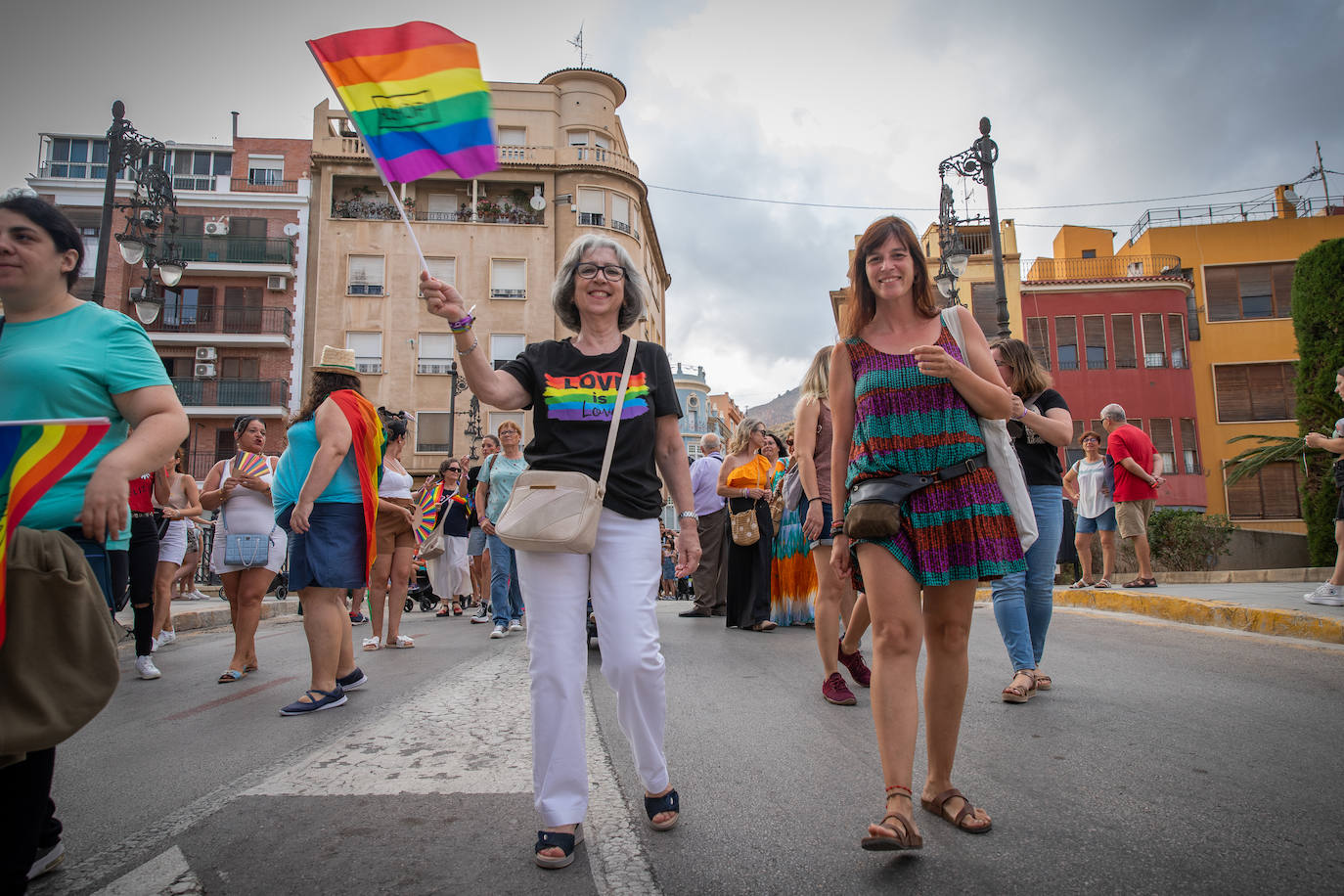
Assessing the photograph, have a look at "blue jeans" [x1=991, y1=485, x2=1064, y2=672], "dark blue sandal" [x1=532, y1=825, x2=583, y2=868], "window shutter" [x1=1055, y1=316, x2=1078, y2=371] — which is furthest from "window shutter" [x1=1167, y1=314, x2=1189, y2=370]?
"dark blue sandal" [x1=532, y1=825, x2=583, y2=868]

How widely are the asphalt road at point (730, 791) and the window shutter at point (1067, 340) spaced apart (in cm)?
3084

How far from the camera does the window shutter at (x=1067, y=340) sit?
110ft

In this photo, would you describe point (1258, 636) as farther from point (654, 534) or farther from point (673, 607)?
point (673, 607)

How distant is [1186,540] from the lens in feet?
48.6

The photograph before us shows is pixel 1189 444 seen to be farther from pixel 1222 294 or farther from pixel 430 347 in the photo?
pixel 430 347

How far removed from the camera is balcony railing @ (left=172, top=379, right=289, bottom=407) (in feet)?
125

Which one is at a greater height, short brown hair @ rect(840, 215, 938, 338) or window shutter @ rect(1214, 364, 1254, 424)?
window shutter @ rect(1214, 364, 1254, 424)

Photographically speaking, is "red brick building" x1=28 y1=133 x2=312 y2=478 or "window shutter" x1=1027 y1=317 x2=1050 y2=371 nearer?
"window shutter" x1=1027 y1=317 x2=1050 y2=371

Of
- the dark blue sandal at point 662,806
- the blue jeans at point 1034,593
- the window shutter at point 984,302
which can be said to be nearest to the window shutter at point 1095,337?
the window shutter at point 984,302

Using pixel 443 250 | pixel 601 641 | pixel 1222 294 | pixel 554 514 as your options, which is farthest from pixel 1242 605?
pixel 443 250

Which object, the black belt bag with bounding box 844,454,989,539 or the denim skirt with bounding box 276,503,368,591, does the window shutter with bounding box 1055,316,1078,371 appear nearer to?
the denim skirt with bounding box 276,503,368,591

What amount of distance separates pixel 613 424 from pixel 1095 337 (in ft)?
116

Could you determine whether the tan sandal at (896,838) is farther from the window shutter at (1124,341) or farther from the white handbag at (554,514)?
the window shutter at (1124,341)

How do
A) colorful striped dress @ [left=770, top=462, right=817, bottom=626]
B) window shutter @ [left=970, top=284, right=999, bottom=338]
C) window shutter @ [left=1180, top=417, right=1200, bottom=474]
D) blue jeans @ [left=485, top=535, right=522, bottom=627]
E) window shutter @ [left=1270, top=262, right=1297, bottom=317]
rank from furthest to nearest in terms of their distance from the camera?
window shutter @ [left=970, top=284, right=999, bottom=338] → window shutter @ [left=1270, top=262, right=1297, bottom=317] → window shutter @ [left=1180, top=417, right=1200, bottom=474] → blue jeans @ [left=485, top=535, right=522, bottom=627] → colorful striped dress @ [left=770, top=462, right=817, bottom=626]
